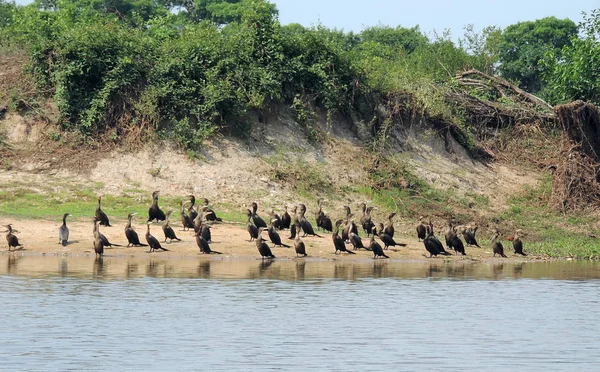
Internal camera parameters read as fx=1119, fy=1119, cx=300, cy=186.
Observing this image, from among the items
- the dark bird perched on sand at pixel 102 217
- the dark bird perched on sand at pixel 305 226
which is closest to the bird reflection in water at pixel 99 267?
the dark bird perched on sand at pixel 102 217

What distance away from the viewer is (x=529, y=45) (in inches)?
2222

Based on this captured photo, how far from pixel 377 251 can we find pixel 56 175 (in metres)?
8.36

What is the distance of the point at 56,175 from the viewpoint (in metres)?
27.0

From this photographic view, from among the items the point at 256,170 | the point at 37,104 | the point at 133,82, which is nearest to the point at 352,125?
the point at 256,170

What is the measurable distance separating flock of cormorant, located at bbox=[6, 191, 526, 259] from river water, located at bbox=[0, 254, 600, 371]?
0.48 metres

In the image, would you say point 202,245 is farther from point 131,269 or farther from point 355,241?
point 355,241

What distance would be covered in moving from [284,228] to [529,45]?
112 feet

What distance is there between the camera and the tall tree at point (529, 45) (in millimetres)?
53250

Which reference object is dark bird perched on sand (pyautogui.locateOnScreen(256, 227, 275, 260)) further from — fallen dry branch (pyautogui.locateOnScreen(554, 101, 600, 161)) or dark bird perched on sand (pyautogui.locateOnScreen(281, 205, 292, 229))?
fallen dry branch (pyautogui.locateOnScreen(554, 101, 600, 161))

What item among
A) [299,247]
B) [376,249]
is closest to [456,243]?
[376,249]

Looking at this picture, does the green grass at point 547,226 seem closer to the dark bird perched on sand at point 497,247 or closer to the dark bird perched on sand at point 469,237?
the dark bird perched on sand at point 497,247

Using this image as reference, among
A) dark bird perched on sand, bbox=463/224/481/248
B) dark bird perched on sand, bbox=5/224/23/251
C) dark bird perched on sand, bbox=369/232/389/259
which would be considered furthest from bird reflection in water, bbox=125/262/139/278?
dark bird perched on sand, bbox=463/224/481/248

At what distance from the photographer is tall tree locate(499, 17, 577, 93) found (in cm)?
5325

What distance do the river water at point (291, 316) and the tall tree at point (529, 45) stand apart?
30.7 m
